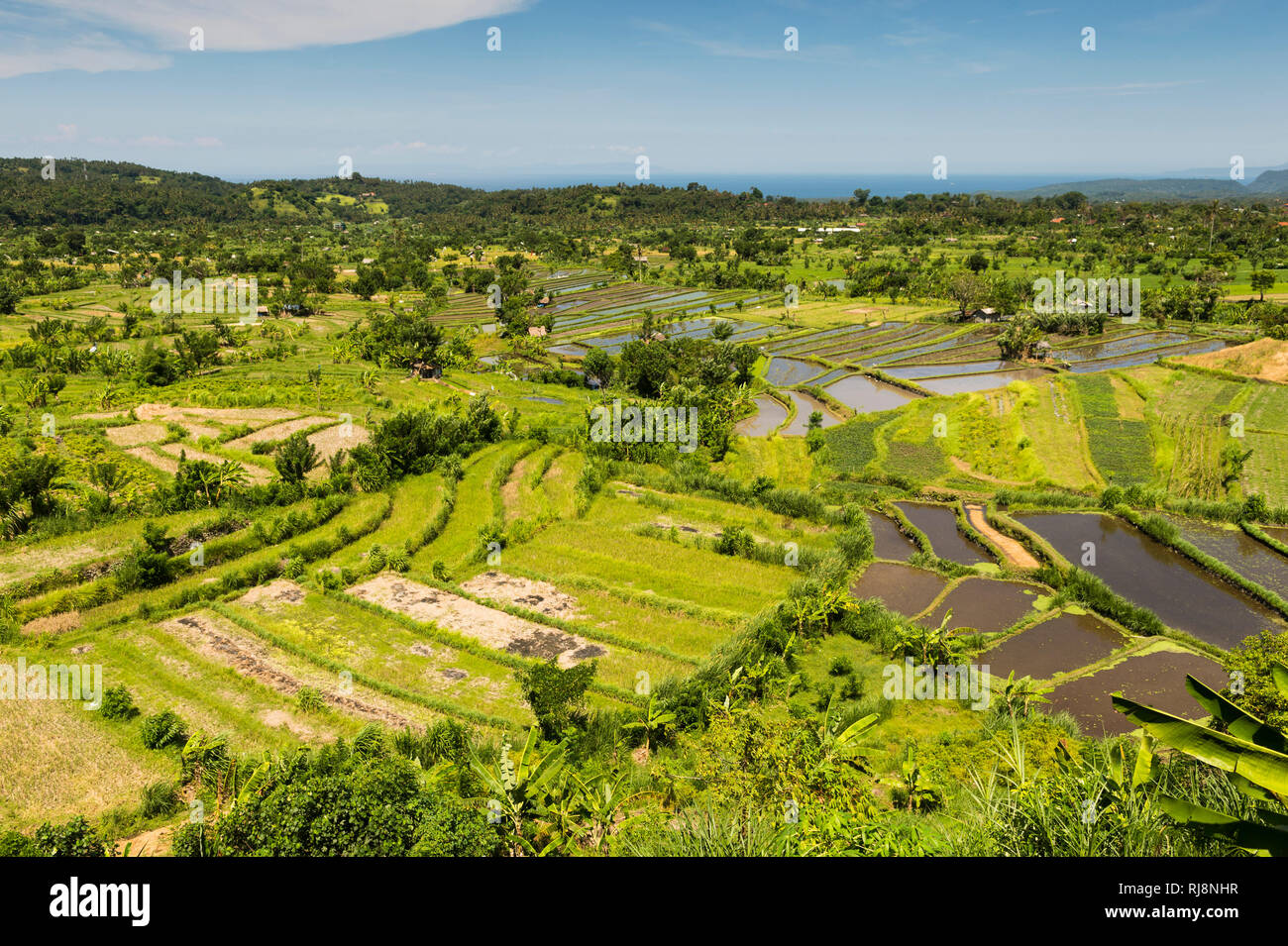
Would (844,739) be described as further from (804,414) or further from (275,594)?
(804,414)

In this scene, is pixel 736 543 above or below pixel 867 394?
below

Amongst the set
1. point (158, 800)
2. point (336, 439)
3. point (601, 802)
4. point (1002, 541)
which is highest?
point (336, 439)

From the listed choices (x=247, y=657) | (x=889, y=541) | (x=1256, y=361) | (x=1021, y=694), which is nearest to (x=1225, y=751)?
(x=1021, y=694)

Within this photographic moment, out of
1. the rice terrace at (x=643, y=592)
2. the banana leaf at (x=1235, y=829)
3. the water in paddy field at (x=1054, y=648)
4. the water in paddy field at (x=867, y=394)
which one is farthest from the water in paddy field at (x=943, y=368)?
the banana leaf at (x=1235, y=829)

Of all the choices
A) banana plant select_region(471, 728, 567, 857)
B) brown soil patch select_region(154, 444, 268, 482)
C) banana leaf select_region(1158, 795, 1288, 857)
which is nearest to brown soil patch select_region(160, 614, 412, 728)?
Result: banana plant select_region(471, 728, 567, 857)

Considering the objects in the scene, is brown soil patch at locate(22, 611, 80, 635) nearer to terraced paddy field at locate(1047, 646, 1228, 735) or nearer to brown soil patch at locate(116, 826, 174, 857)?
brown soil patch at locate(116, 826, 174, 857)
